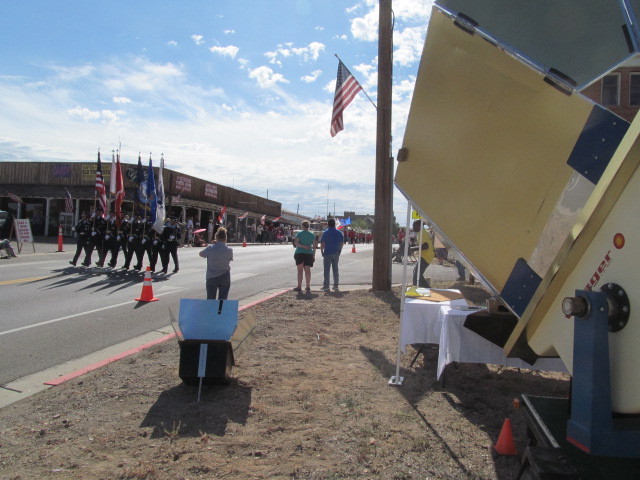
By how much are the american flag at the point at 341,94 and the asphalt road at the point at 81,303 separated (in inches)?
170

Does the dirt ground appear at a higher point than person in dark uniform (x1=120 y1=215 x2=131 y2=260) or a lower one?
lower

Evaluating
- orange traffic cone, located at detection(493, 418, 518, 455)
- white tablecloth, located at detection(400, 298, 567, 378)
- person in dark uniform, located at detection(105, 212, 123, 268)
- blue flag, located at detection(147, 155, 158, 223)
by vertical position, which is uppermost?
blue flag, located at detection(147, 155, 158, 223)

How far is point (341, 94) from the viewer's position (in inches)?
461

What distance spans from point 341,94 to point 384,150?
1788mm

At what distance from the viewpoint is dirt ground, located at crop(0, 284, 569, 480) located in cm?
326

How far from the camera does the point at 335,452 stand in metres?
3.47

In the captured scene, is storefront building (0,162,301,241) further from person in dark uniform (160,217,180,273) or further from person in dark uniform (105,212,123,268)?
person in dark uniform (160,217,180,273)

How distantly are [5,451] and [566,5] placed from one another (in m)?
4.60

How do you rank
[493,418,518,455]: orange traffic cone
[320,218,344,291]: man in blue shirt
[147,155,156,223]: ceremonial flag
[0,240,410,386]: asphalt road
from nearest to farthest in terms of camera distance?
[493,418,518,455]: orange traffic cone → [0,240,410,386]: asphalt road → [320,218,344,291]: man in blue shirt → [147,155,156,223]: ceremonial flag

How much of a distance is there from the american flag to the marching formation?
21.8ft

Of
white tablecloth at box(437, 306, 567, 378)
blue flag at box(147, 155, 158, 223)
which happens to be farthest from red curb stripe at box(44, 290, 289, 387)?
blue flag at box(147, 155, 158, 223)

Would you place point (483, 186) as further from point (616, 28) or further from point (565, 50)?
point (616, 28)

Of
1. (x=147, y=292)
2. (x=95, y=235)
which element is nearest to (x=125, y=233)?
(x=95, y=235)

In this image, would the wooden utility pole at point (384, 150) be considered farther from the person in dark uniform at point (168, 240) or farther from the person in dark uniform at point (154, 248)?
the person in dark uniform at point (154, 248)
